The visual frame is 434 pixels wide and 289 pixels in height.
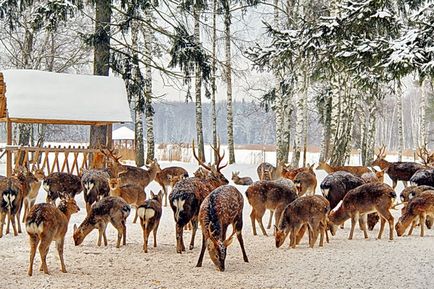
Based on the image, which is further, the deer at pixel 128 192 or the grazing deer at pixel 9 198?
the deer at pixel 128 192

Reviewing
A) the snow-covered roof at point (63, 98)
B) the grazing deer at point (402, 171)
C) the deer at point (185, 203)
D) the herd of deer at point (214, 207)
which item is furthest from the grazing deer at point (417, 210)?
the snow-covered roof at point (63, 98)

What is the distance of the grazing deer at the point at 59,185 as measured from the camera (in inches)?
437

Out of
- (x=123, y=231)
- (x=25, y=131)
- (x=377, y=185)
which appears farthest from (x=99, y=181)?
(x=25, y=131)

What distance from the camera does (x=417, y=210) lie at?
8992 mm

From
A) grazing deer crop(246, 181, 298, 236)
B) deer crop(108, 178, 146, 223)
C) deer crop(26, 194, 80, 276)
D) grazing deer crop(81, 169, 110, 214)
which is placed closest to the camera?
deer crop(26, 194, 80, 276)

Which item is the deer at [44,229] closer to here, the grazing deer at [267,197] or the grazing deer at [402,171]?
the grazing deer at [267,197]

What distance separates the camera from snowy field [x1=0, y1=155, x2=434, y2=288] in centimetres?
656

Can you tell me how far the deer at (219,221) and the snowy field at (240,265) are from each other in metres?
Result: 0.23

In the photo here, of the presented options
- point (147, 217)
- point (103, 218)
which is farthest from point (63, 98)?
point (147, 217)

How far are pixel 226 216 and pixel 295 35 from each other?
7.76 metres

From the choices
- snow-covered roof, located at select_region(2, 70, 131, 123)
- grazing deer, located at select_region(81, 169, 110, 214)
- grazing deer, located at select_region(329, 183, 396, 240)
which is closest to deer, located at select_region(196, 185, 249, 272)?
grazing deer, located at select_region(329, 183, 396, 240)

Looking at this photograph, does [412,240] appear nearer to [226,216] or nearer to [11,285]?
[226,216]

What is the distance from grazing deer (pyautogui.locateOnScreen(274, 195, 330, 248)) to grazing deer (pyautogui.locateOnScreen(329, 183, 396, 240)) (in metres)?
0.92

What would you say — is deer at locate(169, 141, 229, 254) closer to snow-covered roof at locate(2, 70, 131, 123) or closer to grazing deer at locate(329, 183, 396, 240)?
grazing deer at locate(329, 183, 396, 240)
